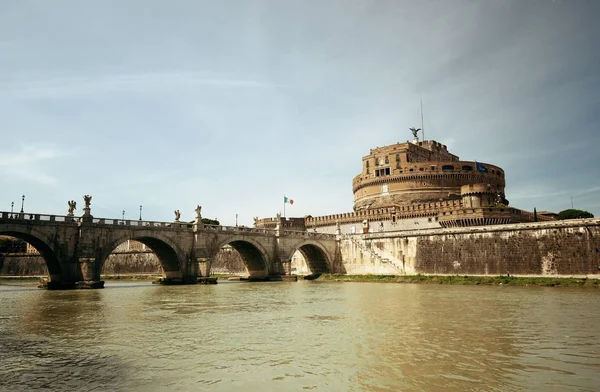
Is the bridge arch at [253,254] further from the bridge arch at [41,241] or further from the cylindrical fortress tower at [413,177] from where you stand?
the cylindrical fortress tower at [413,177]

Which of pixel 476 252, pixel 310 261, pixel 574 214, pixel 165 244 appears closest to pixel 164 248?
pixel 165 244

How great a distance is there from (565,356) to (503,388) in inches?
139

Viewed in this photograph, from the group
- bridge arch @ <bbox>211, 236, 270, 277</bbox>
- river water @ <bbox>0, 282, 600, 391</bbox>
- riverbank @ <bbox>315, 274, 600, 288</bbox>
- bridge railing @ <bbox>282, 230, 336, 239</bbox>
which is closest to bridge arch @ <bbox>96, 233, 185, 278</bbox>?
bridge arch @ <bbox>211, 236, 270, 277</bbox>

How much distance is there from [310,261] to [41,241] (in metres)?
34.4

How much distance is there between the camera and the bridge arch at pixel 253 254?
4772 cm

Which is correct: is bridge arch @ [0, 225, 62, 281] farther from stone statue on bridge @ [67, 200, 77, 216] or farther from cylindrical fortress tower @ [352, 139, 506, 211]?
cylindrical fortress tower @ [352, 139, 506, 211]

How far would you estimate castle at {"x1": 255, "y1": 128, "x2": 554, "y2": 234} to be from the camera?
5347cm

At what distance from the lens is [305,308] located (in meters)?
20.7

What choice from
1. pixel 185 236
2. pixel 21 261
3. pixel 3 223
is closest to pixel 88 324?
pixel 3 223

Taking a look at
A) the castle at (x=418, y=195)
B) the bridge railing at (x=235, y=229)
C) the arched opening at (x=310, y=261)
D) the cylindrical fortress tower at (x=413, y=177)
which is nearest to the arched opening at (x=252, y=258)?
the bridge railing at (x=235, y=229)

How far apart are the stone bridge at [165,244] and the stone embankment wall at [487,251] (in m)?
7.52

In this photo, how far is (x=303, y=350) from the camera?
1080cm

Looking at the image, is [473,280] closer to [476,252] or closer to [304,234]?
Answer: [476,252]

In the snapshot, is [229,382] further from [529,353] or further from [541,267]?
[541,267]
